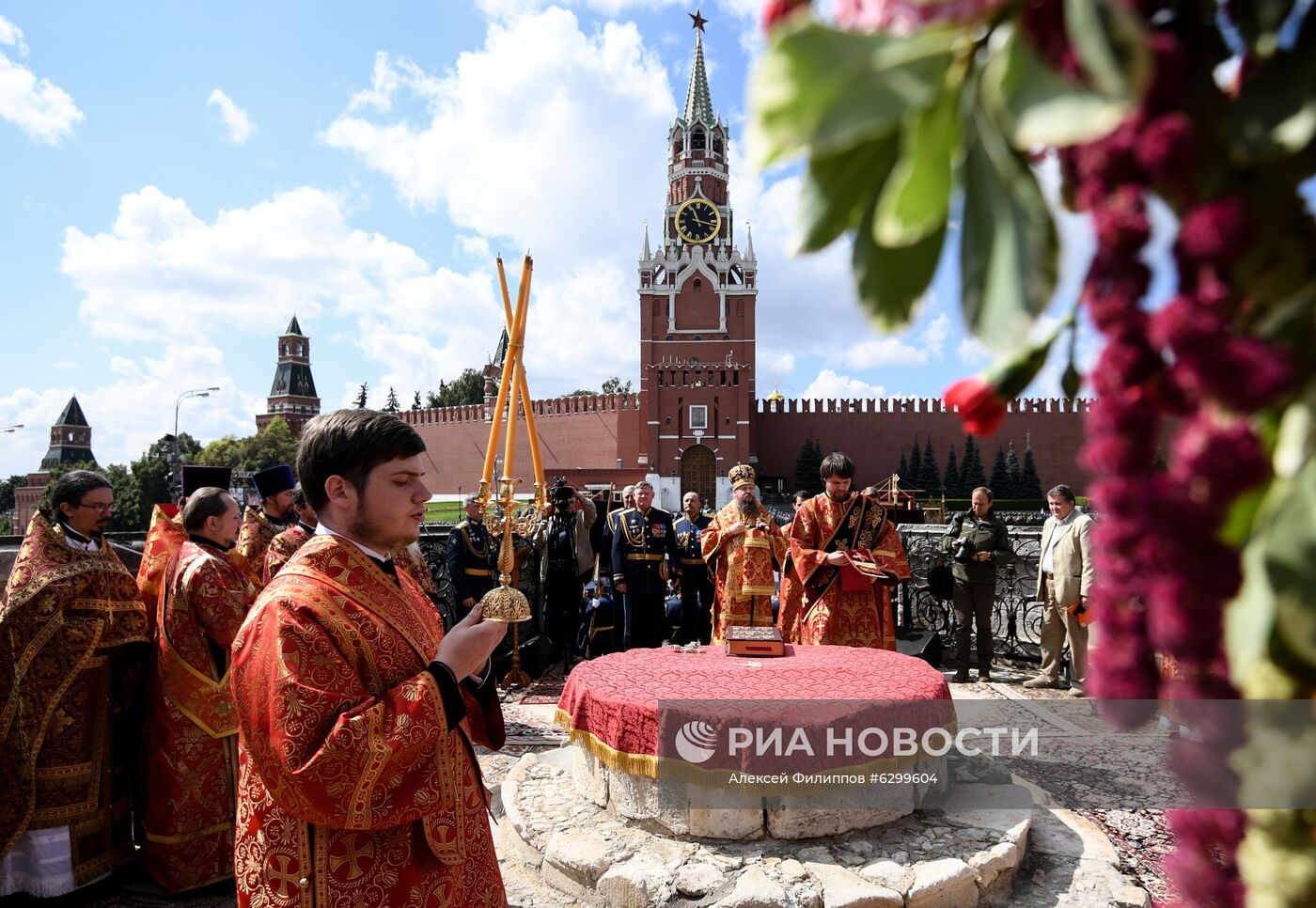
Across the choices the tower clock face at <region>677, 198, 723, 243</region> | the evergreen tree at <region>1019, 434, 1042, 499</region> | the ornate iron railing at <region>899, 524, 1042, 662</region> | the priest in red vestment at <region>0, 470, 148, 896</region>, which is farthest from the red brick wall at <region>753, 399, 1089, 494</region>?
the priest in red vestment at <region>0, 470, 148, 896</region>

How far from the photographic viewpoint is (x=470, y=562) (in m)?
8.18

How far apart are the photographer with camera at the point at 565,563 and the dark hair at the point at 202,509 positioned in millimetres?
5130

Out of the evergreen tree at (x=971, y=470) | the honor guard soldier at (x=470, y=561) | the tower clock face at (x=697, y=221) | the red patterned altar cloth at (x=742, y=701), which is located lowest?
the red patterned altar cloth at (x=742, y=701)

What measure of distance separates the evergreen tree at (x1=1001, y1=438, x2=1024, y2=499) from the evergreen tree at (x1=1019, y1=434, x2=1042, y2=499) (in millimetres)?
51

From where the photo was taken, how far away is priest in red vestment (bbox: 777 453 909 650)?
596 cm

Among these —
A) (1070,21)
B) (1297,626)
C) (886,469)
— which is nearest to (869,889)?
(1297,626)

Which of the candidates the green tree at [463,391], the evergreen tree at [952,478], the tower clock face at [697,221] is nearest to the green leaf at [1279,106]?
the evergreen tree at [952,478]

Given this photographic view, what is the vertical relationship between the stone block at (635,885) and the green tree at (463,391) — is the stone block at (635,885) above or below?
below

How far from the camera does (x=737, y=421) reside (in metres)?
42.2

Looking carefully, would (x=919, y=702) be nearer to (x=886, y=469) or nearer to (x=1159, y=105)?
(x=1159, y=105)

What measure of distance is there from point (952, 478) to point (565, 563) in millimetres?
37878

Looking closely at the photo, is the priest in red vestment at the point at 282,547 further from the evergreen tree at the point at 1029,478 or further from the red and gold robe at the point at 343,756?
the evergreen tree at the point at 1029,478

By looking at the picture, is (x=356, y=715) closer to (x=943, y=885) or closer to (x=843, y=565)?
(x=943, y=885)

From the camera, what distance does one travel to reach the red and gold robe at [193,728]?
3986 millimetres
